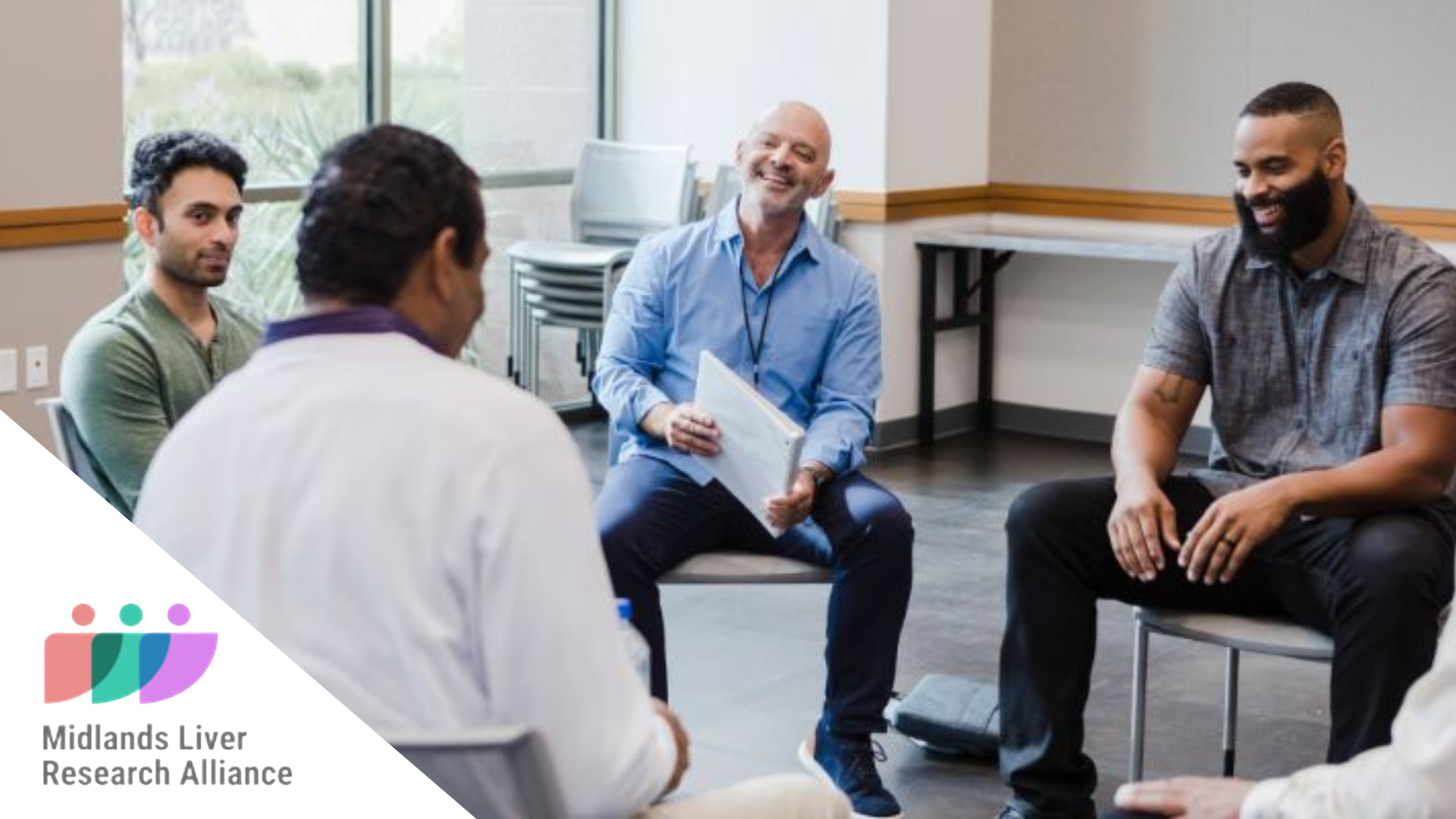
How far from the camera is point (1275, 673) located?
4.72 meters

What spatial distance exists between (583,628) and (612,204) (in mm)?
5891

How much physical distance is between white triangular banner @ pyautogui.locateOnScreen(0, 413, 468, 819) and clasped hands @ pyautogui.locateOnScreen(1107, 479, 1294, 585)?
1.75 metres

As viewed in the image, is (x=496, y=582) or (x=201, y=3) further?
(x=201, y=3)

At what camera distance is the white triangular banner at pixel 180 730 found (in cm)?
183

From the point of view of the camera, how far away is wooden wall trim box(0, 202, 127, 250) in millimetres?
5430

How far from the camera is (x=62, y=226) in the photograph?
555cm

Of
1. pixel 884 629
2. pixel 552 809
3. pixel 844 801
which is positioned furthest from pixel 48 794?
pixel 884 629

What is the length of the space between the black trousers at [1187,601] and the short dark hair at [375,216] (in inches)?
68.6

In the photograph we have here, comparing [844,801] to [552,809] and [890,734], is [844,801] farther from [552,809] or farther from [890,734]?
[890,734]

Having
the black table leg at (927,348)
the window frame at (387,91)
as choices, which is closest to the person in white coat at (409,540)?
the window frame at (387,91)

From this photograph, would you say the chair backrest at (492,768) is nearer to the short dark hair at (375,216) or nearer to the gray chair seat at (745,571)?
the short dark hair at (375,216)

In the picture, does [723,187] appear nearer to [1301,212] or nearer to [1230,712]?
[1230,712]

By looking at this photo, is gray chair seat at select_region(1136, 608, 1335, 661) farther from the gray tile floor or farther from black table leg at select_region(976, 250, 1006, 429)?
black table leg at select_region(976, 250, 1006, 429)

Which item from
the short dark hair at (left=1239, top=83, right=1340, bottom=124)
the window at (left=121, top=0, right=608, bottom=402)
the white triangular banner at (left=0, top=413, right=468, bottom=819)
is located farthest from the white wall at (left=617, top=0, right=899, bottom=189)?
the white triangular banner at (left=0, top=413, right=468, bottom=819)
